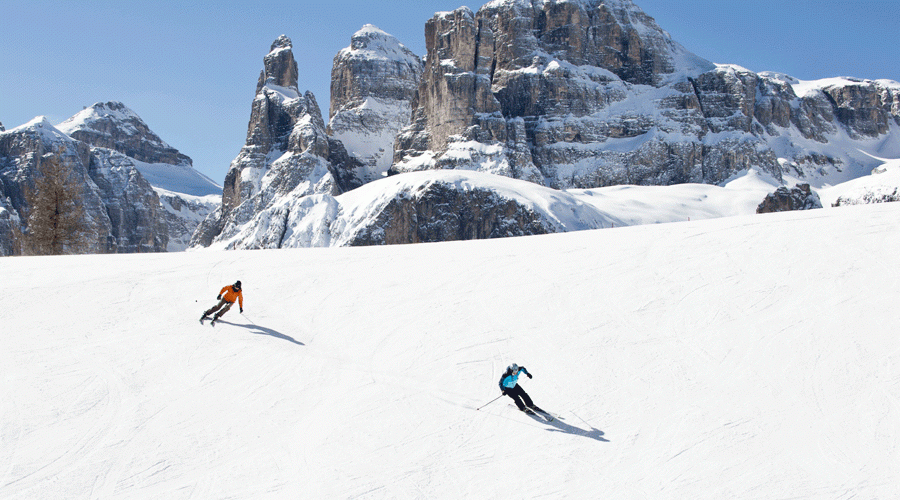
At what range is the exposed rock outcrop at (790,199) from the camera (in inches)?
3314

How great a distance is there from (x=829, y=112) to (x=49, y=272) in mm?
166037

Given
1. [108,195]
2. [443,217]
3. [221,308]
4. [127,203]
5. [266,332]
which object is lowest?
[266,332]

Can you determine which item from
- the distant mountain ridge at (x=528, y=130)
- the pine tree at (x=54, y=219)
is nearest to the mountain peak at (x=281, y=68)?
the distant mountain ridge at (x=528, y=130)

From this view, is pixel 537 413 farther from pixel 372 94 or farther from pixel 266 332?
pixel 372 94

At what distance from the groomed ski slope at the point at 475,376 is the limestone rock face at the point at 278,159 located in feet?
335

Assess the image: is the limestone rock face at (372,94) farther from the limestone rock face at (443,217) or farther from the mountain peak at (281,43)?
the limestone rock face at (443,217)

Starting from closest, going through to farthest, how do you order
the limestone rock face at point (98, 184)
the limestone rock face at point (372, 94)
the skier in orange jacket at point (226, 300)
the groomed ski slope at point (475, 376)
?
the groomed ski slope at point (475, 376), the skier in orange jacket at point (226, 300), the limestone rock face at point (98, 184), the limestone rock face at point (372, 94)

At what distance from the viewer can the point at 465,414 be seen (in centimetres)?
977

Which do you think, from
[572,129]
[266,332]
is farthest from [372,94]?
[266,332]

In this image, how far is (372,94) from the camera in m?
156

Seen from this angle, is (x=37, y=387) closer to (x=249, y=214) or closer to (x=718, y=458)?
(x=718, y=458)

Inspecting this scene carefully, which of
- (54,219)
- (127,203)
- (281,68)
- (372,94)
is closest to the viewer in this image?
(54,219)

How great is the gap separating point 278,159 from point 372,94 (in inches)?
1366

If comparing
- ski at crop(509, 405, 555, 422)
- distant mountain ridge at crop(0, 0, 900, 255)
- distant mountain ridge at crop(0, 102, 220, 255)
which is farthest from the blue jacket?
distant mountain ridge at crop(0, 102, 220, 255)
